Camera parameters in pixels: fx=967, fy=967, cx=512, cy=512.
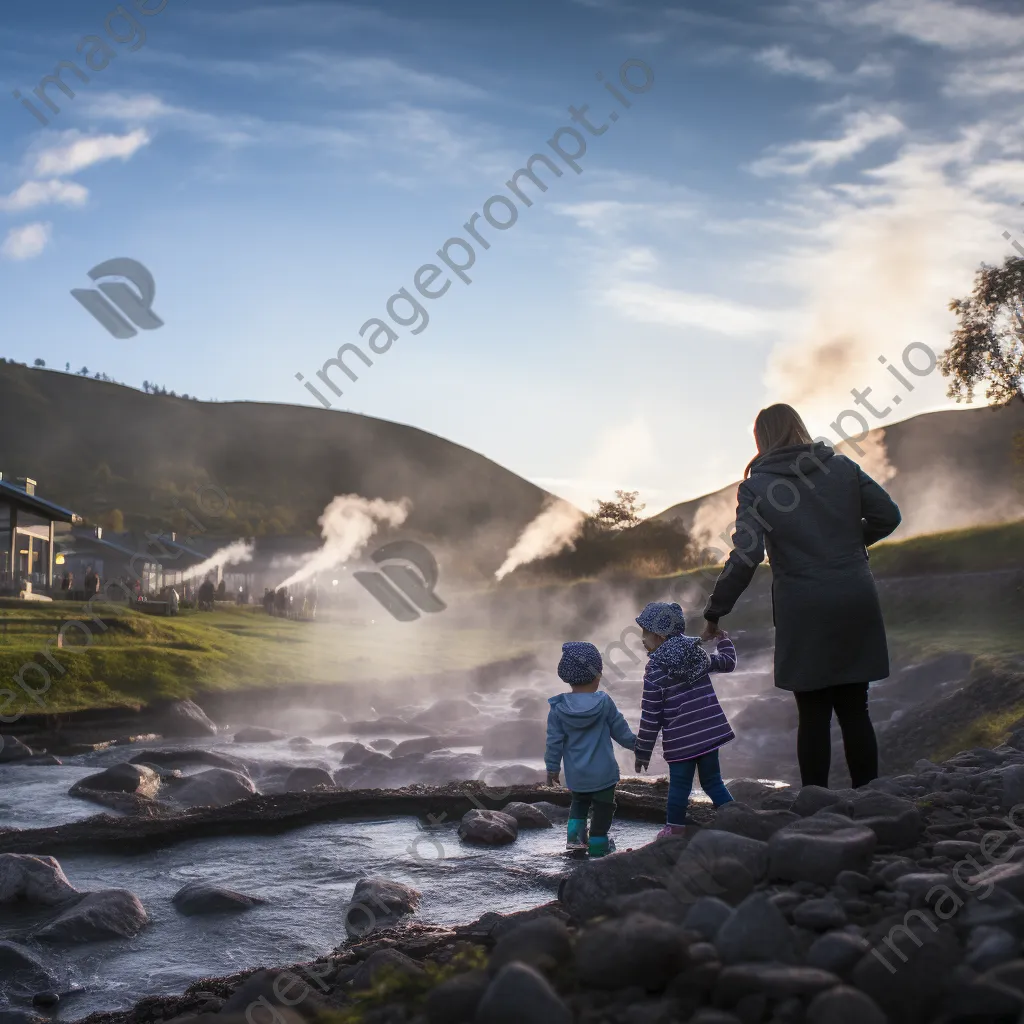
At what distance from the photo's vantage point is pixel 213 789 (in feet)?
41.6

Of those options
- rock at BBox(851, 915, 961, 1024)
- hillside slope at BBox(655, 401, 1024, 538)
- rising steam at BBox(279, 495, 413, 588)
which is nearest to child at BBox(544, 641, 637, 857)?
rock at BBox(851, 915, 961, 1024)

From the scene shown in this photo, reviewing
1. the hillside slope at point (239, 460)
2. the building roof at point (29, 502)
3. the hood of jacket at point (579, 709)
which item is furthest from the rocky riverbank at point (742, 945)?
the hillside slope at point (239, 460)

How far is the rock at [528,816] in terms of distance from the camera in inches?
355

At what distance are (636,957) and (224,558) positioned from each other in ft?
232

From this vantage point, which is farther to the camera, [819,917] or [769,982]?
[819,917]

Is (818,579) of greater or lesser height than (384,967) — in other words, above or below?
above

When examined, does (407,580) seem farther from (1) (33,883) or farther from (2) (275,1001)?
(2) (275,1001)

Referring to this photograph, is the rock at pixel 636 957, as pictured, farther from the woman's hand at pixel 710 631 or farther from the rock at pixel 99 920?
the rock at pixel 99 920

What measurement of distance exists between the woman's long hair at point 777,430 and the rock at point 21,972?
5185mm

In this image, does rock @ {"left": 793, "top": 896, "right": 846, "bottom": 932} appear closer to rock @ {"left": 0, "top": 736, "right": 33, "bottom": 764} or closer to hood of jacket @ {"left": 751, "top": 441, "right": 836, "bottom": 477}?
hood of jacket @ {"left": 751, "top": 441, "right": 836, "bottom": 477}

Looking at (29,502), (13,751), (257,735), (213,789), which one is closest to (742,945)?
(213,789)

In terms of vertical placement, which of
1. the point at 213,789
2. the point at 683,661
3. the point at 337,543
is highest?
the point at 337,543

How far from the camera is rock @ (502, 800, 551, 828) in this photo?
29.6 ft

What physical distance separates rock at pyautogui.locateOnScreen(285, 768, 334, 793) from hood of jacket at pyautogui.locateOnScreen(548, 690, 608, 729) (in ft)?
25.3
